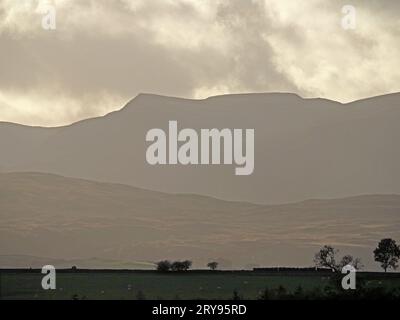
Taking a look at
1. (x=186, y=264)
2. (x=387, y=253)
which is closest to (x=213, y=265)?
(x=186, y=264)

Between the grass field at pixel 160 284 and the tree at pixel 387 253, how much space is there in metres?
1.90

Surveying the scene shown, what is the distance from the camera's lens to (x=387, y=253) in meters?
37.4

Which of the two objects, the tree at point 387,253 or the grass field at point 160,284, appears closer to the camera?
the grass field at point 160,284

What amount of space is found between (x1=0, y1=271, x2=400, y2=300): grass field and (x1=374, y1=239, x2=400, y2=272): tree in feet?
6.23

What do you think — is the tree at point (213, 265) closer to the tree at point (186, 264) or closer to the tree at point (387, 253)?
the tree at point (186, 264)

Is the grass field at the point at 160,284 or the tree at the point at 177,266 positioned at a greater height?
the tree at the point at 177,266

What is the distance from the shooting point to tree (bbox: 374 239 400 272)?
117 feet

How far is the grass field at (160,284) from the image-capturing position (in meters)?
29.9

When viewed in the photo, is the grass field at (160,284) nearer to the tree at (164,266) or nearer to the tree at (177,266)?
the tree at (177,266)

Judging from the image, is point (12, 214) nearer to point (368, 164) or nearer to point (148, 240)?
point (148, 240)

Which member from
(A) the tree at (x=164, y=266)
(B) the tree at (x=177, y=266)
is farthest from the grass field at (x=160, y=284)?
(A) the tree at (x=164, y=266)

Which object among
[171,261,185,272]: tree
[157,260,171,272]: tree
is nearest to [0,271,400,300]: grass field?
[171,261,185,272]: tree

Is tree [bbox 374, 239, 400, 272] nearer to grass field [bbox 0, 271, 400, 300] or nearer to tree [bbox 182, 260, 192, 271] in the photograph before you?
grass field [bbox 0, 271, 400, 300]

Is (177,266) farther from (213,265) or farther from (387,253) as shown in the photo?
(387,253)
